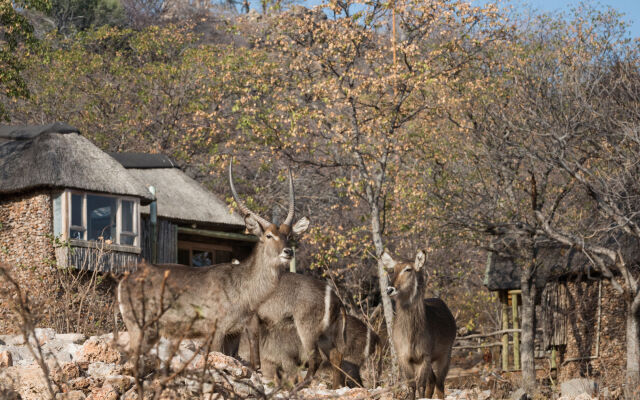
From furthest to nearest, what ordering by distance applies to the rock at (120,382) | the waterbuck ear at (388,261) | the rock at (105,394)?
the waterbuck ear at (388,261)
the rock at (120,382)
the rock at (105,394)

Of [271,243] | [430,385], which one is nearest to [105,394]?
[271,243]

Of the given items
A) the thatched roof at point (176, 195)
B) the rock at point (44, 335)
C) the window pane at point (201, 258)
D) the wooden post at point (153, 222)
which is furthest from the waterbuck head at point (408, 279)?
the window pane at point (201, 258)

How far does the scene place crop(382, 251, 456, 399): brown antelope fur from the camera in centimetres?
1213

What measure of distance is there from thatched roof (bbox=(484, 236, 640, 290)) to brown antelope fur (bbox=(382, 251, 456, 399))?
12.5 metres

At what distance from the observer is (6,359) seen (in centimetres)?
926

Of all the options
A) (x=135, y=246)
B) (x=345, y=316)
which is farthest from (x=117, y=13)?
(x=345, y=316)

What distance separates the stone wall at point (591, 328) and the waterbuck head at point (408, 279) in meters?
16.1

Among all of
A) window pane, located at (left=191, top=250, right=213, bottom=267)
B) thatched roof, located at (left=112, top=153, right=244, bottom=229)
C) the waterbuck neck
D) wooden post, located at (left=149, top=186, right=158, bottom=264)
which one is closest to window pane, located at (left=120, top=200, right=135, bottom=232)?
wooden post, located at (left=149, top=186, right=158, bottom=264)

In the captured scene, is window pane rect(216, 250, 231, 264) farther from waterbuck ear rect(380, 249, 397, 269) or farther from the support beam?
waterbuck ear rect(380, 249, 397, 269)

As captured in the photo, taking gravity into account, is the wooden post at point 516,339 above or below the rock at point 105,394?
below

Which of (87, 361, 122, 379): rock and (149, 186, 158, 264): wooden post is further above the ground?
(149, 186, 158, 264): wooden post

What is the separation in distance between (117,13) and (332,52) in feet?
127

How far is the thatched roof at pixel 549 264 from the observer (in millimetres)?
25719

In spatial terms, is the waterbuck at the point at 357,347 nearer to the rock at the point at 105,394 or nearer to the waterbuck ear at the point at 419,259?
the waterbuck ear at the point at 419,259
